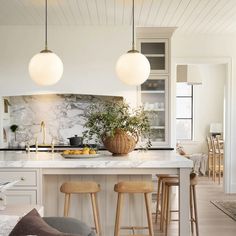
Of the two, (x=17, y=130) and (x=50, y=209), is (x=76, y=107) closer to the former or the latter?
(x=17, y=130)

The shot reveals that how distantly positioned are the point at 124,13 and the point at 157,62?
1.28m

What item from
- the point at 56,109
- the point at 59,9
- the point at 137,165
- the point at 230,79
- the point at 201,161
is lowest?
the point at 201,161

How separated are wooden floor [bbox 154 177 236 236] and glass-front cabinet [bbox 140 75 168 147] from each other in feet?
3.94

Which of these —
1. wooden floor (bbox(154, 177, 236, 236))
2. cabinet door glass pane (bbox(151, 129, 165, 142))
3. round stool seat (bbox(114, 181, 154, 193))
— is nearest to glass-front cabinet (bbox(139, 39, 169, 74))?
cabinet door glass pane (bbox(151, 129, 165, 142))

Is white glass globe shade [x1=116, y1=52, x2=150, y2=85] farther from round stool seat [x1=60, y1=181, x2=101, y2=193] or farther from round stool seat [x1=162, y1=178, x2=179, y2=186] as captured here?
round stool seat [x1=162, y1=178, x2=179, y2=186]

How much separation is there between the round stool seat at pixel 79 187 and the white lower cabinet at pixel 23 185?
24 cm

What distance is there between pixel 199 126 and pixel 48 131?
15.3 ft

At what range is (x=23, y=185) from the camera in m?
3.84

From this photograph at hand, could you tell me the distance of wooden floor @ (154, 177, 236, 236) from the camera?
4.91m

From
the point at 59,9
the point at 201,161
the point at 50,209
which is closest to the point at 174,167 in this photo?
the point at 50,209

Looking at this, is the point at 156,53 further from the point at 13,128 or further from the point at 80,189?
the point at 80,189

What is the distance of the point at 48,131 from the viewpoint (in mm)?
6922

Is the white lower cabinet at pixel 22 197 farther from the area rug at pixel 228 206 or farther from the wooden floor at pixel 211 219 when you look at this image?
the area rug at pixel 228 206

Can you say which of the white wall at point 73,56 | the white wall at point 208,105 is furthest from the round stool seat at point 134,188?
the white wall at point 208,105
